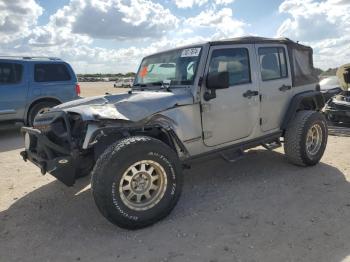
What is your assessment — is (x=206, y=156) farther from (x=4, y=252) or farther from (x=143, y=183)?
(x=4, y=252)

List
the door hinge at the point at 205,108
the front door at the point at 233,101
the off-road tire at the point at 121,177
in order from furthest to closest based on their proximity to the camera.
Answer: the front door at the point at 233,101 < the door hinge at the point at 205,108 < the off-road tire at the point at 121,177

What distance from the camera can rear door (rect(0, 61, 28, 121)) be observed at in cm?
930

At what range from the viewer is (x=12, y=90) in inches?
369

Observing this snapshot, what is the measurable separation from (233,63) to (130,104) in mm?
1578

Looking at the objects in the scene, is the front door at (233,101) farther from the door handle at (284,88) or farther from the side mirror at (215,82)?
the door handle at (284,88)

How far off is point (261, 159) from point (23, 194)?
144 inches

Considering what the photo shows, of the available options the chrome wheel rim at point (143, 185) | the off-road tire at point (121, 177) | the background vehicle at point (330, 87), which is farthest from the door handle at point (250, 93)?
the background vehicle at point (330, 87)

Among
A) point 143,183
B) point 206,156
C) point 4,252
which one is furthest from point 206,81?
point 4,252

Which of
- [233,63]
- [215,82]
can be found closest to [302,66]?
[233,63]

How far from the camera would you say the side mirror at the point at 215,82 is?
441cm

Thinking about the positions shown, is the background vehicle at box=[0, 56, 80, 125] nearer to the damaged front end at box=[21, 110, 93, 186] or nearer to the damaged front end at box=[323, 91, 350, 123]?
the damaged front end at box=[21, 110, 93, 186]

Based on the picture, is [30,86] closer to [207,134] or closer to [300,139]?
[207,134]

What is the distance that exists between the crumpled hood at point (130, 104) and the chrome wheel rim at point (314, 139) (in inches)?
92.3

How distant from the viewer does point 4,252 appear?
11.6 feet
